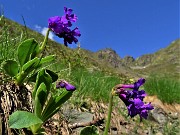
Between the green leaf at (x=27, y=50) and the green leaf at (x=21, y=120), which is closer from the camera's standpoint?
the green leaf at (x=21, y=120)

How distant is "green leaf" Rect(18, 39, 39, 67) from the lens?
350 centimetres

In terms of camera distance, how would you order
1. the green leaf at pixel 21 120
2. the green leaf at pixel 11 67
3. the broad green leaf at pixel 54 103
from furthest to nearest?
the green leaf at pixel 11 67, the broad green leaf at pixel 54 103, the green leaf at pixel 21 120

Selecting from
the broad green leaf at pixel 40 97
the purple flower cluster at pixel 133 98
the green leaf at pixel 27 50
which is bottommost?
the purple flower cluster at pixel 133 98

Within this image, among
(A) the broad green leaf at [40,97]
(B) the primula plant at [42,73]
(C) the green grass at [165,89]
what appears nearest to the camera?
(A) the broad green leaf at [40,97]

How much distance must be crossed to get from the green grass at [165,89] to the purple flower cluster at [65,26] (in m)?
6.66

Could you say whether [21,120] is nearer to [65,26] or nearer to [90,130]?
[90,130]

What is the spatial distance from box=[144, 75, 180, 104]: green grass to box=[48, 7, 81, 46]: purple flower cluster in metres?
6.66

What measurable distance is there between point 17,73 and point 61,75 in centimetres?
189

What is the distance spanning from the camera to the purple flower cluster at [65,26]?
11.5 ft

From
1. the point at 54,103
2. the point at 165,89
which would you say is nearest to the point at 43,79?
the point at 54,103

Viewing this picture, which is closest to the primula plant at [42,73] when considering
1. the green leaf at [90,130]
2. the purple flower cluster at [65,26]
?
the purple flower cluster at [65,26]

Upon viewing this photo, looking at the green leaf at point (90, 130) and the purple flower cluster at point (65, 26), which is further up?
the purple flower cluster at point (65, 26)

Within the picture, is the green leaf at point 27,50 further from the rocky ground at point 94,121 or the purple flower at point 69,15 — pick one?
the rocky ground at point 94,121

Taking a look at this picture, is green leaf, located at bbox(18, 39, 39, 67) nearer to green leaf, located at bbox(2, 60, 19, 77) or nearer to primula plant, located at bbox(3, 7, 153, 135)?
primula plant, located at bbox(3, 7, 153, 135)
